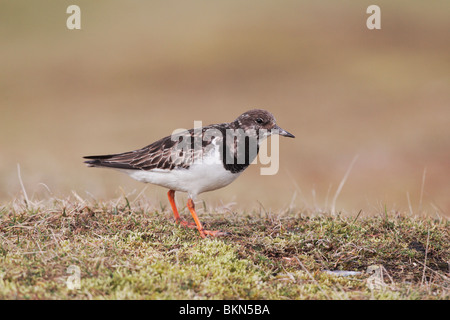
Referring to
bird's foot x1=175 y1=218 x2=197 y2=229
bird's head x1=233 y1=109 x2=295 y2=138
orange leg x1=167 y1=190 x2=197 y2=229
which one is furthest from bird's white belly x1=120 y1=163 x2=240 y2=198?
bird's head x1=233 y1=109 x2=295 y2=138

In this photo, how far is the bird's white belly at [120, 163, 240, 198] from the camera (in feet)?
25.5

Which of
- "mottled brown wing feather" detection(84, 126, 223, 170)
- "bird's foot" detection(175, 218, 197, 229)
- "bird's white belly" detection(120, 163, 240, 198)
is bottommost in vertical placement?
"bird's foot" detection(175, 218, 197, 229)

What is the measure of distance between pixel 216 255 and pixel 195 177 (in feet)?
6.18

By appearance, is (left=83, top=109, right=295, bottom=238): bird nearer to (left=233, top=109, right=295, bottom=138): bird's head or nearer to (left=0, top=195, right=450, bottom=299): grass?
(left=233, top=109, right=295, bottom=138): bird's head

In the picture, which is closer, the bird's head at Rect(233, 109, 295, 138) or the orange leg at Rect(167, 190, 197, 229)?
the orange leg at Rect(167, 190, 197, 229)

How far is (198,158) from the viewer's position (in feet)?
26.0

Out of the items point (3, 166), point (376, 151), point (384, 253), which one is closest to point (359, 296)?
point (384, 253)

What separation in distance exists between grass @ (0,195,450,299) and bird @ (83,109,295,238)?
0.51 meters

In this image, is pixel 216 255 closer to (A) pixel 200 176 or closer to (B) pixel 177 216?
(A) pixel 200 176

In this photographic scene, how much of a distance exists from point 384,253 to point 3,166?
460 inches

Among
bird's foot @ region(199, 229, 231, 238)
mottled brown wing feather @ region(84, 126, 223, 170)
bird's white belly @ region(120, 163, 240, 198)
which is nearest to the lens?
bird's foot @ region(199, 229, 231, 238)

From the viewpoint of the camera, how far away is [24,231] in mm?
6805

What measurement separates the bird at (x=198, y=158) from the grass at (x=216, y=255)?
51 centimetres

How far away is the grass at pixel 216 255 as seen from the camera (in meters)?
5.36
